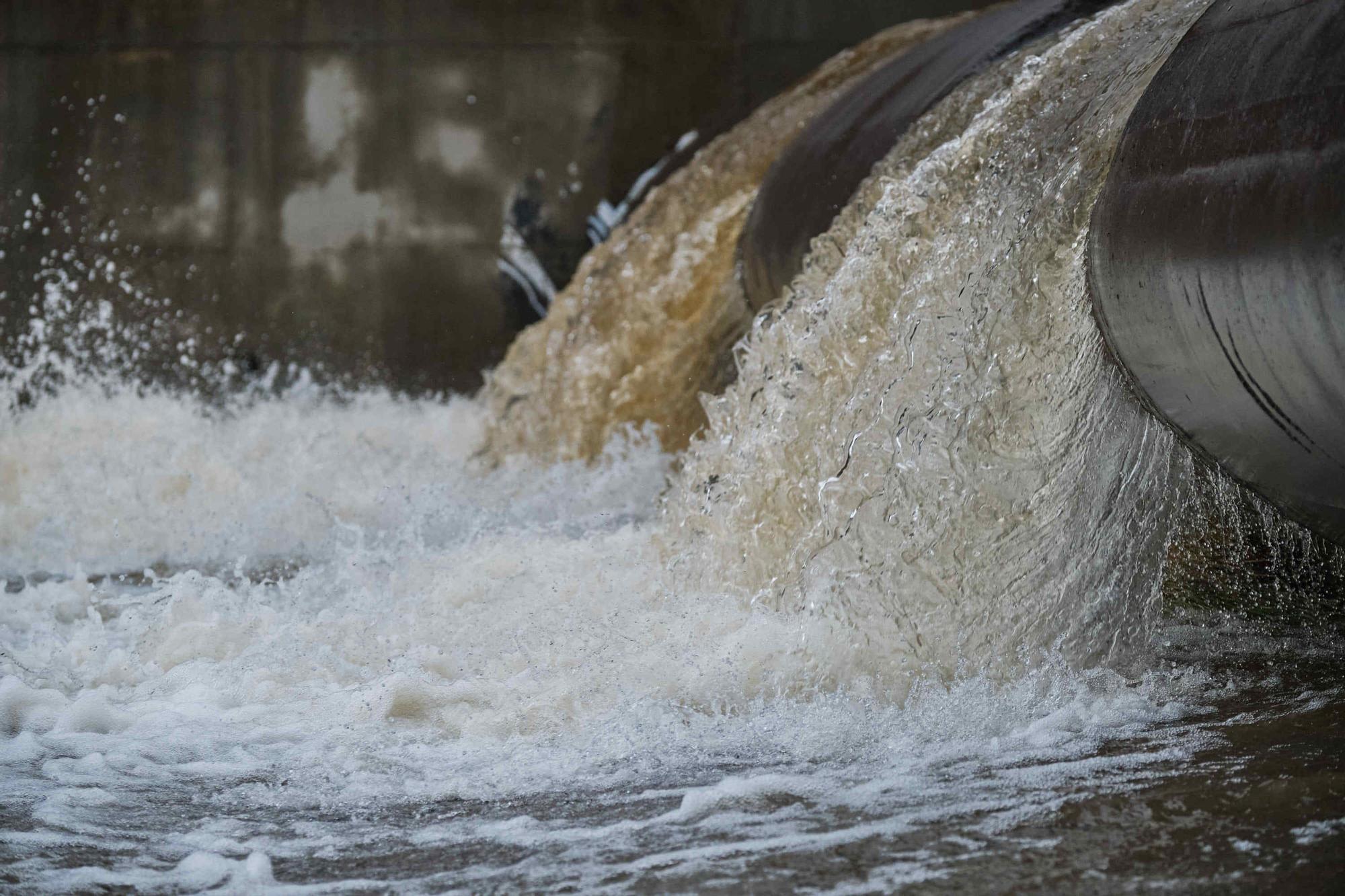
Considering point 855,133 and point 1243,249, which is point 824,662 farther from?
point 855,133

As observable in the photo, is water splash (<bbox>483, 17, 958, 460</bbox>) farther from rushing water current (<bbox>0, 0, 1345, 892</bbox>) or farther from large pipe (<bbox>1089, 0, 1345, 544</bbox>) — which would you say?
large pipe (<bbox>1089, 0, 1345, 544</bbox>)

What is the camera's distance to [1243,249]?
159 cm

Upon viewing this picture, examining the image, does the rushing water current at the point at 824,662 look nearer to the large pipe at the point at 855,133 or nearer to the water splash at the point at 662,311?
the large pipe at the point at 855,133

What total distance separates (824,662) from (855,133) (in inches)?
75.3

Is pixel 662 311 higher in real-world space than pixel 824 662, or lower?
higher

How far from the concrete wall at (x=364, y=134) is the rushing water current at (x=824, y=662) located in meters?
2.74

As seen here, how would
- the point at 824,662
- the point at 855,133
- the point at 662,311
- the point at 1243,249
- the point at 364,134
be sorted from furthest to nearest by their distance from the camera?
the point at 364,134 → the point at 662,311 → the point at 855,133 → the point at 824,662 → the point at 1243,249

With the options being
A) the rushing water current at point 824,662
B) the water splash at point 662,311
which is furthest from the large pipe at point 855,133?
the water splash at point 662,311

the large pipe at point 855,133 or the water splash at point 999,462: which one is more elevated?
the large pipe at point 855,133

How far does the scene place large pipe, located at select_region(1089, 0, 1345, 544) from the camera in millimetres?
1500

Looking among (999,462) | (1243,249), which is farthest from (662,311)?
(1243,249)

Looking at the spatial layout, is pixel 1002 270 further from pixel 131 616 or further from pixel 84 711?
pixel 131 616

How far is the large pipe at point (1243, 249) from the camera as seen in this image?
1.50 m

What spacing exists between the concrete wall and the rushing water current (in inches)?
108
